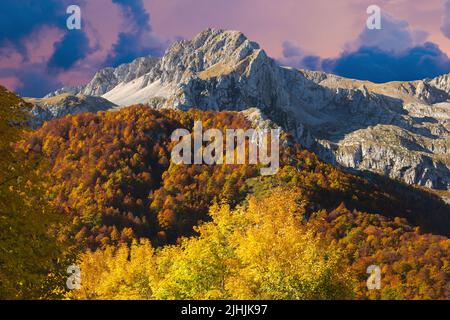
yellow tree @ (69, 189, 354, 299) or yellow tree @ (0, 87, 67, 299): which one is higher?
yellow tree @ (0, 87, 67, 299)

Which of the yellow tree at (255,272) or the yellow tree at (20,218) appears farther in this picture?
the yellow tree at (255,272)

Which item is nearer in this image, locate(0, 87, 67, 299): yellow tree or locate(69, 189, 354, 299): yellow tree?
locate(0, 87, 67, 299): yellow tree

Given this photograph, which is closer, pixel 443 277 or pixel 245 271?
pixel 245 271

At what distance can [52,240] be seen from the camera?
2500cm

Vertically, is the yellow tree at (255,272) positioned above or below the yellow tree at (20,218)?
below

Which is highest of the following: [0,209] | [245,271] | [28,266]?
[0,209]

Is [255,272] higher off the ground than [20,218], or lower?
lower

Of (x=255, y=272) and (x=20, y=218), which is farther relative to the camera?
(x=255, y=272)

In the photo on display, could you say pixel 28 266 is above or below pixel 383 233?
above
